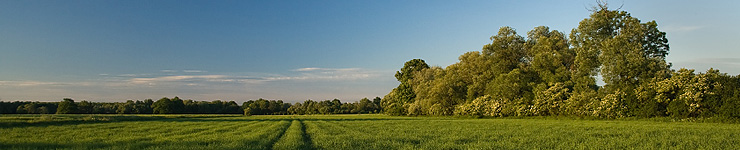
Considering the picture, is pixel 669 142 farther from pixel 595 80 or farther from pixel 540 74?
pixel 540 74

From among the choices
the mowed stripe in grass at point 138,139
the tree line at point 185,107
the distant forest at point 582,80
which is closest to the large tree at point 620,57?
the distant forest at point 582,80

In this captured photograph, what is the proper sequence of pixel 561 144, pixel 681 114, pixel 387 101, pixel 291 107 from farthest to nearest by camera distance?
pixel 291 107 → pixel 387 101 → pixel 681 114 → pixel 561 144

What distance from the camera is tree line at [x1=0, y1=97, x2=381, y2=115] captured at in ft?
336

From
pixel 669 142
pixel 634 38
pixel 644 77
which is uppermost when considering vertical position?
pixel 634 38

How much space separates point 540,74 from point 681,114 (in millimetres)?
17732

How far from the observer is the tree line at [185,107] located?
336 ft

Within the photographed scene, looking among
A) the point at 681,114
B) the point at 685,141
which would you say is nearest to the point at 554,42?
the point at 681,114

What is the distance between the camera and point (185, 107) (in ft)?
420

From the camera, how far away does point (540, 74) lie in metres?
51.2

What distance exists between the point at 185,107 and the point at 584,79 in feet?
372

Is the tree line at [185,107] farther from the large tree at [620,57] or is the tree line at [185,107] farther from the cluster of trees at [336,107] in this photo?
the large tree at [620,57]

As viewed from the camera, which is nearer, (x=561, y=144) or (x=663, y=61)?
(x=561, y=144)

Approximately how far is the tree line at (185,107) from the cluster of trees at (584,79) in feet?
249

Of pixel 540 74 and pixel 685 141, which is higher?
pixel 540 74
